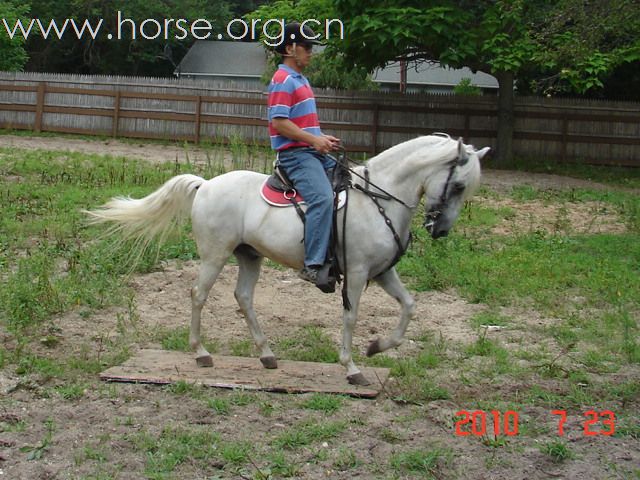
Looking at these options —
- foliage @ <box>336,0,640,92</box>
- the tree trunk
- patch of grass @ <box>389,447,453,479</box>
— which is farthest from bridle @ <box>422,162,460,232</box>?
the tree trunk

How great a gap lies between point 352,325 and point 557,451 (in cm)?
207

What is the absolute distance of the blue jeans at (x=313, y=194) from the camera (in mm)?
6746

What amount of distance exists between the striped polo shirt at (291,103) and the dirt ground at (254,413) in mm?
2090

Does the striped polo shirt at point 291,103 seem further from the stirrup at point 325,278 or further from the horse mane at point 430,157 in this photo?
the stirrup at point 325,278

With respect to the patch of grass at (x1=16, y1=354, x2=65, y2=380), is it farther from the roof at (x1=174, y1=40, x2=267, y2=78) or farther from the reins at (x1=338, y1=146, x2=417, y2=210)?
the roof at (x1=174, y1=40, x2=267, y2=78)

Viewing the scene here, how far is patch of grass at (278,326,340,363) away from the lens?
25.5ft

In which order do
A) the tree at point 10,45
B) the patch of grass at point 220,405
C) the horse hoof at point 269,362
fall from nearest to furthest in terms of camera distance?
the patch of grass at point 220,405 → the horse hoof at point 269,362 → the tree at point 10,45

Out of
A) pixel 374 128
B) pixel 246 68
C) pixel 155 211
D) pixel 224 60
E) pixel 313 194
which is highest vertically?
pixel 224 60

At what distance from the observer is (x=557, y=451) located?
543 centimetres

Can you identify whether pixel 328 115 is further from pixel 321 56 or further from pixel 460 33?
pixel 460 33

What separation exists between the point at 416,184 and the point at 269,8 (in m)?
23.4

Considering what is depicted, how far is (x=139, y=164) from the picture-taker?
1830 cm

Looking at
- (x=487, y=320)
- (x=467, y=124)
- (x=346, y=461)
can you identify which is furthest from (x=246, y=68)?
(x=346, y=461)

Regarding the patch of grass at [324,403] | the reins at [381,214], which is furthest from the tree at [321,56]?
the patch of grass at [324,403]
